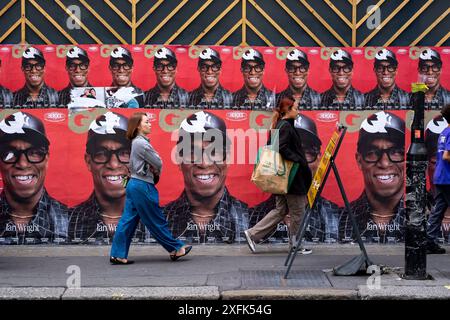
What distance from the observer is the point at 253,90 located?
1054 centimetres

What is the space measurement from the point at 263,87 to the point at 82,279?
382cm

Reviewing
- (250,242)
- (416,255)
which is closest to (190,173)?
(250,242)

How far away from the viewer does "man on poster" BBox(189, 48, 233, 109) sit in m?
10.5

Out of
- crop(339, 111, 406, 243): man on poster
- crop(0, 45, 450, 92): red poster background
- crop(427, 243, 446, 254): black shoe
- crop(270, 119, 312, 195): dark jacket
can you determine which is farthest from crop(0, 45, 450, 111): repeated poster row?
crop(427, 243, 446, 254): black shoe

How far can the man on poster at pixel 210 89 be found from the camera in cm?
1052

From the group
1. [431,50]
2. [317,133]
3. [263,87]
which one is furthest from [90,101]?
[431,50]

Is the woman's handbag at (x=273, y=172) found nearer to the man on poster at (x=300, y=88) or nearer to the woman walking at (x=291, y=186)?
the woman walking at (x=291, y=186)

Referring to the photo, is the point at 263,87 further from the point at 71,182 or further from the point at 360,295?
the point at 360,295

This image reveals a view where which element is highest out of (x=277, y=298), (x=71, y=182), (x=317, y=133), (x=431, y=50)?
(x=431, y=50)

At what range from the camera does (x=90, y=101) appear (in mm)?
10469

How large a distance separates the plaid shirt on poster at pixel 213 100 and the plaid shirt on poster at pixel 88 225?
1.87 m

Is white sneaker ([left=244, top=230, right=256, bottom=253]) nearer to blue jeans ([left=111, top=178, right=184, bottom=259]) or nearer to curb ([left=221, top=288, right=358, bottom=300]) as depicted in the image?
blue jeans ([left=111, top=178, right=184, bottom=259])

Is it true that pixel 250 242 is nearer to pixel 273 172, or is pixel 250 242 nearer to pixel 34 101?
pixel 273 172

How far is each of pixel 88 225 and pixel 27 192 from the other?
3.15 ft
